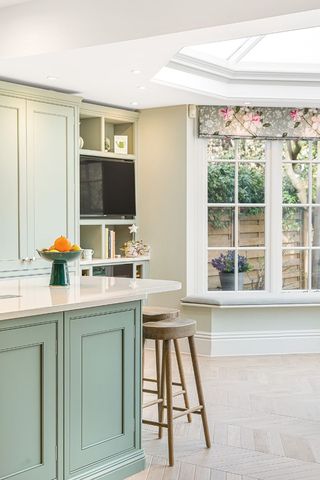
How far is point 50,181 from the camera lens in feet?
19.5

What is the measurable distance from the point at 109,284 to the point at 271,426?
1.46m

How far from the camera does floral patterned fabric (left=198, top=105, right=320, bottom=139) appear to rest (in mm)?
6879

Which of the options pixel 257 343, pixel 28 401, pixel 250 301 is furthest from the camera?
pixel 257 343

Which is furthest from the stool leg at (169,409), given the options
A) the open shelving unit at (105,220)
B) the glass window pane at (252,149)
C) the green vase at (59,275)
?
the glass window pane at (252,149)

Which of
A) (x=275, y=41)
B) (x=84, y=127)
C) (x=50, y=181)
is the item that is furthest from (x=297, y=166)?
(x=50, y=181)

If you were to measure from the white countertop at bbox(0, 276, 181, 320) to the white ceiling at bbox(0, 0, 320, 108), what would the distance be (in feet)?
5.01

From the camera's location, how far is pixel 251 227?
7098mm

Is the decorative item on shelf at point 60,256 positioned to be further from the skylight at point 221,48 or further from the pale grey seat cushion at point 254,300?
the pale grey seat cushion at point 254,300

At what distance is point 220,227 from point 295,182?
2.96 ft

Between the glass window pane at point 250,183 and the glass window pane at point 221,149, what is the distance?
165mm

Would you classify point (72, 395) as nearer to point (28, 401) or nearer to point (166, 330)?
point (28, 401)

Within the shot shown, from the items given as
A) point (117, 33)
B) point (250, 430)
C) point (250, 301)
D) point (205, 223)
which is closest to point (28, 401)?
point (250, 430)

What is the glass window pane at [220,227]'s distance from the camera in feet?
23.2

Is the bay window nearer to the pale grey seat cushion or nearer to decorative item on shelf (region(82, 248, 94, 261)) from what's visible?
the pale grey seat cushion
